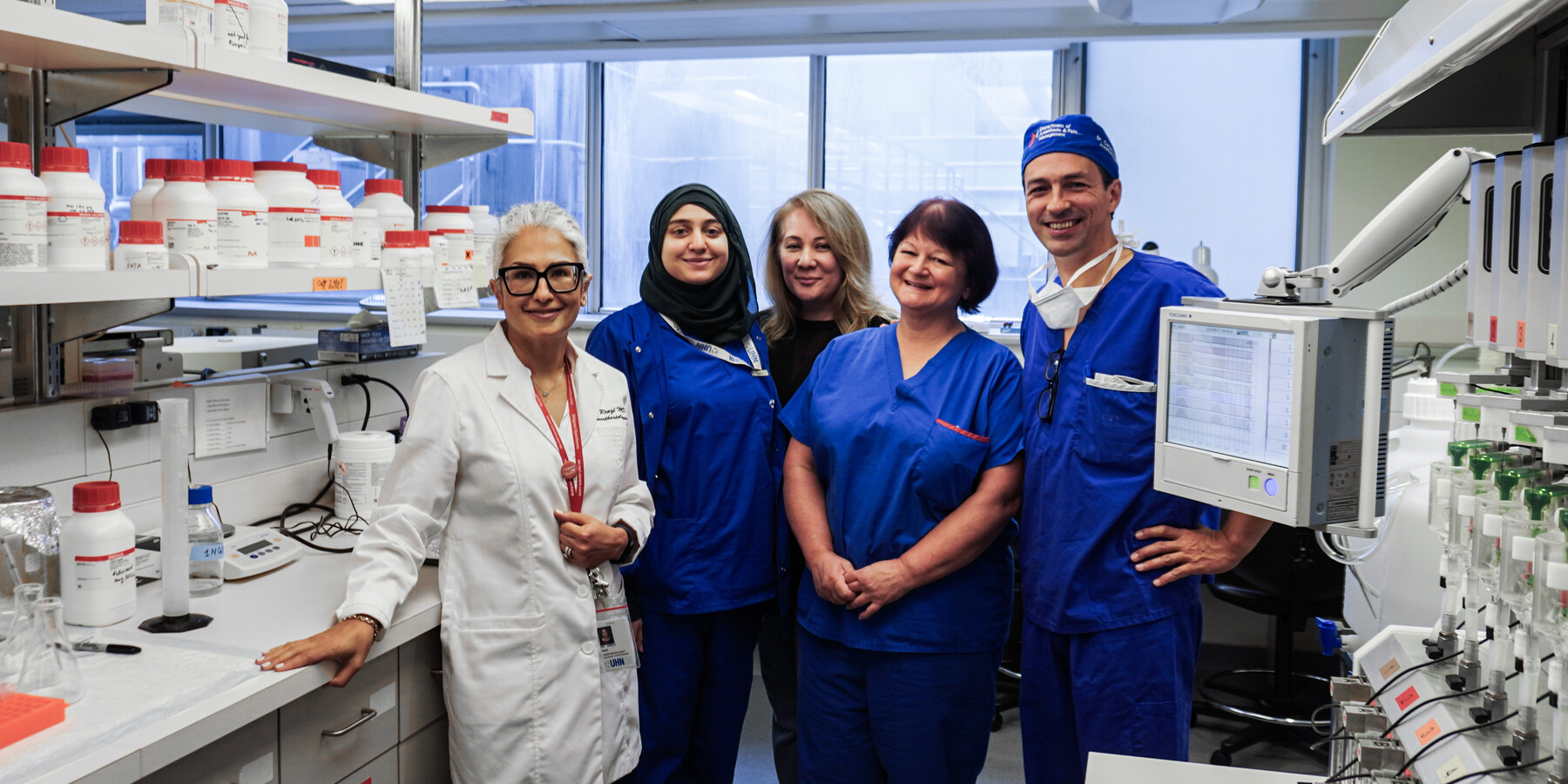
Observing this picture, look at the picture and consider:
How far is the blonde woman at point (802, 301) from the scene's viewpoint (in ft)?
7.95

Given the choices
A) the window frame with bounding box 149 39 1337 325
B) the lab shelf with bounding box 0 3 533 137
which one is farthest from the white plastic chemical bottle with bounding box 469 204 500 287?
the window frame with bounding box 149 39 1337 325

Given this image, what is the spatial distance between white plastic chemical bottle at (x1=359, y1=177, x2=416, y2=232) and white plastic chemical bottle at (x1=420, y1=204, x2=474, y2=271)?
0.09 meters

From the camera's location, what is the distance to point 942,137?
4.82 m

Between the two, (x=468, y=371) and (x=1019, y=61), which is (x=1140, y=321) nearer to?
(x=468, y=371)

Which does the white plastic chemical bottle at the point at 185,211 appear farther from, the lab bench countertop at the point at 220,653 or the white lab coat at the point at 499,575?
the lab bench countertop at the point at 220,653

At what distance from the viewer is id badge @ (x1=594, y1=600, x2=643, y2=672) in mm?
1934

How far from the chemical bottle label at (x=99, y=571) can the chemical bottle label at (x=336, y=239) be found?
668 millimetres

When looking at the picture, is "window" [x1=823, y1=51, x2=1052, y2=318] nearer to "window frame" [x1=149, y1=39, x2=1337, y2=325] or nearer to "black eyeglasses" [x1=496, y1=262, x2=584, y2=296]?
"window frame" [x1=149, y1=39, x2=1337, y2=325]

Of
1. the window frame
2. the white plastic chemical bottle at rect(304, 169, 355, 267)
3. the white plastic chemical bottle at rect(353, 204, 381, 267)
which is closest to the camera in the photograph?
the white plastic chemical bottle at rect(304, 169, 355, 267)

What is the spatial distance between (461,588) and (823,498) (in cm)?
69

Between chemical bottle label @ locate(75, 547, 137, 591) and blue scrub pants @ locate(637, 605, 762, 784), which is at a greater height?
chemical bottle label @ locate(75, 547, 137, 591)

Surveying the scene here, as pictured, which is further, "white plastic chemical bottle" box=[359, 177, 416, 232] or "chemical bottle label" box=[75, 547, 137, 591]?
"white plastic chemical bottle" box=[359, 177, 416, 232]

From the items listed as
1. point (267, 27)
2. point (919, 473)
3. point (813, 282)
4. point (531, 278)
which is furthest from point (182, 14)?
point (919, 473)

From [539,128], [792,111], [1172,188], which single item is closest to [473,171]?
[539,128]
